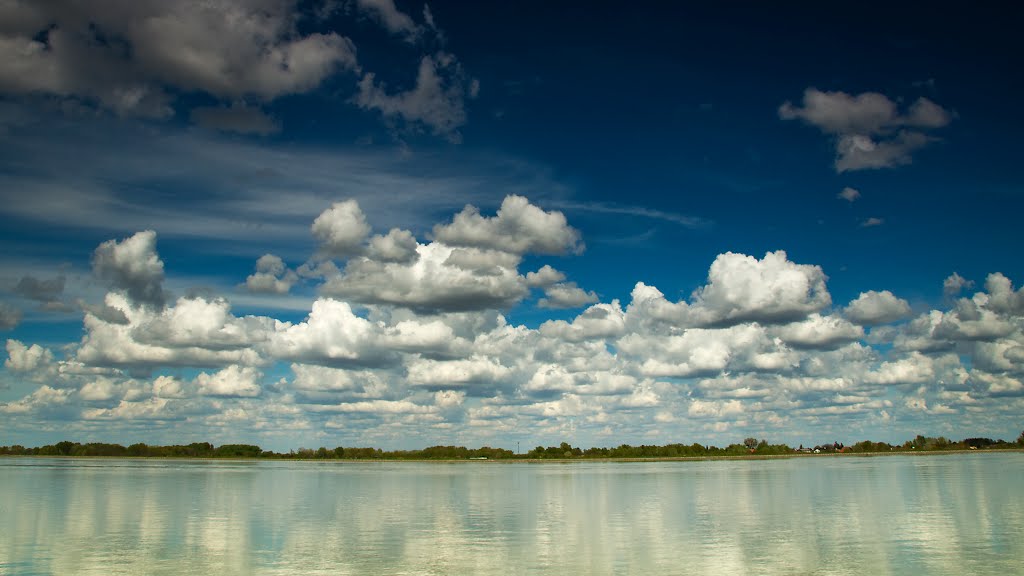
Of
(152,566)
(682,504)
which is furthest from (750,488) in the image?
(152,566)

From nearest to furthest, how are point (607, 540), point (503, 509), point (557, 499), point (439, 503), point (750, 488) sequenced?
point (607, 540)
point (503, 509)
point (439, 503)
point (557, 499)
point (750, 488)

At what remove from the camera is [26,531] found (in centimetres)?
5050

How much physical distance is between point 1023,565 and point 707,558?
14.6 m

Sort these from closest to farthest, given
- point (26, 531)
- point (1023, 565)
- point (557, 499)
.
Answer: point (1023, 565), point (26, 531), point (557, 499)

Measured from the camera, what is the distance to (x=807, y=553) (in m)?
40.8

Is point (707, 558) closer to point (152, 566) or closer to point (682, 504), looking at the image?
point (152, 566)

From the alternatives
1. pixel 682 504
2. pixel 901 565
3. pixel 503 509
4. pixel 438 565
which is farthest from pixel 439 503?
pixel 901 565

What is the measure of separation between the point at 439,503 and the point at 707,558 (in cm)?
4353

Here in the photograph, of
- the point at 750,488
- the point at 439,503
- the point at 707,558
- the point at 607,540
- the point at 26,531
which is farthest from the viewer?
the point at 750,488

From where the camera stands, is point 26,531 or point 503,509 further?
point 503,509

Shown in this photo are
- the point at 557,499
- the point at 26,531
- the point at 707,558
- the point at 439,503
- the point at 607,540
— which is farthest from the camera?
the point at 557,499

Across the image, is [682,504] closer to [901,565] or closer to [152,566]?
[901,565]

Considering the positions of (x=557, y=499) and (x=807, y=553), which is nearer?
(x=807, y=553)

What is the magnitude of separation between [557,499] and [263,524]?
36430 mm
